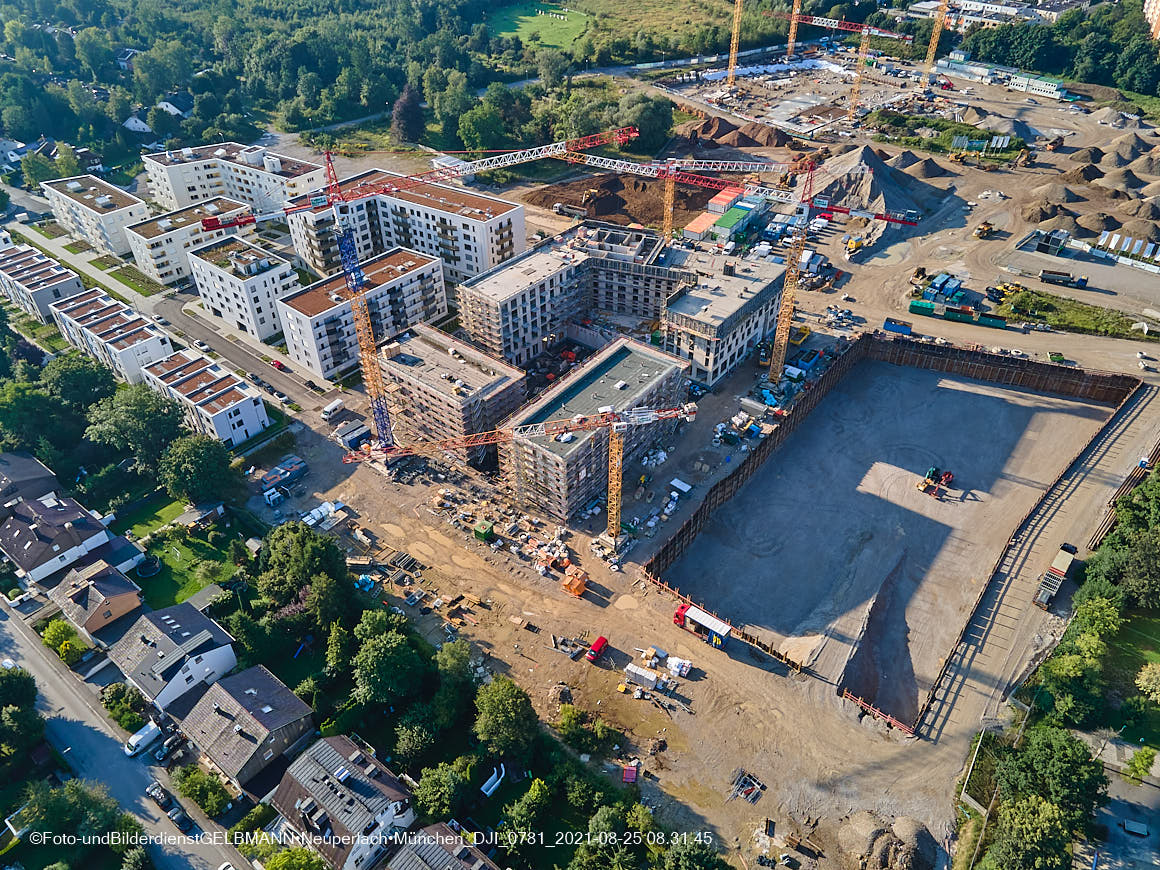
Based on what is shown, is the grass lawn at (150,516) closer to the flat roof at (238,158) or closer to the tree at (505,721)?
the tree at (505,721)

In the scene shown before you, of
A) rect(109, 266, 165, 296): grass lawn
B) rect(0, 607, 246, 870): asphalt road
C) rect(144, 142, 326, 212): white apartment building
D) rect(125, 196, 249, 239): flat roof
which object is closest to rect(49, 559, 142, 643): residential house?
rect(0, 607, 246, 870): asphalt road

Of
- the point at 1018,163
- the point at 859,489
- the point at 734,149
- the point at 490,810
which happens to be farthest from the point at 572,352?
the point at 1018,163

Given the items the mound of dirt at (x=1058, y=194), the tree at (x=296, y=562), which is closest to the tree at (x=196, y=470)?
the tree at (x=296, y=562)

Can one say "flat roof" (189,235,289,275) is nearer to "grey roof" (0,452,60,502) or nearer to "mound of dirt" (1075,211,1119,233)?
"grey roof" (0,452,60,502)

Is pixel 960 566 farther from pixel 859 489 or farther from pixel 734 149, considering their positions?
pixel 734 149

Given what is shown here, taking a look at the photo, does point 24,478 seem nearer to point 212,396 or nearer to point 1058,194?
point 212,396

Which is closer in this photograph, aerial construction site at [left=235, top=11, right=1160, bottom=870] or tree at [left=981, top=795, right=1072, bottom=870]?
tree at [left=981, top=795, right=1072, bottom=870]
